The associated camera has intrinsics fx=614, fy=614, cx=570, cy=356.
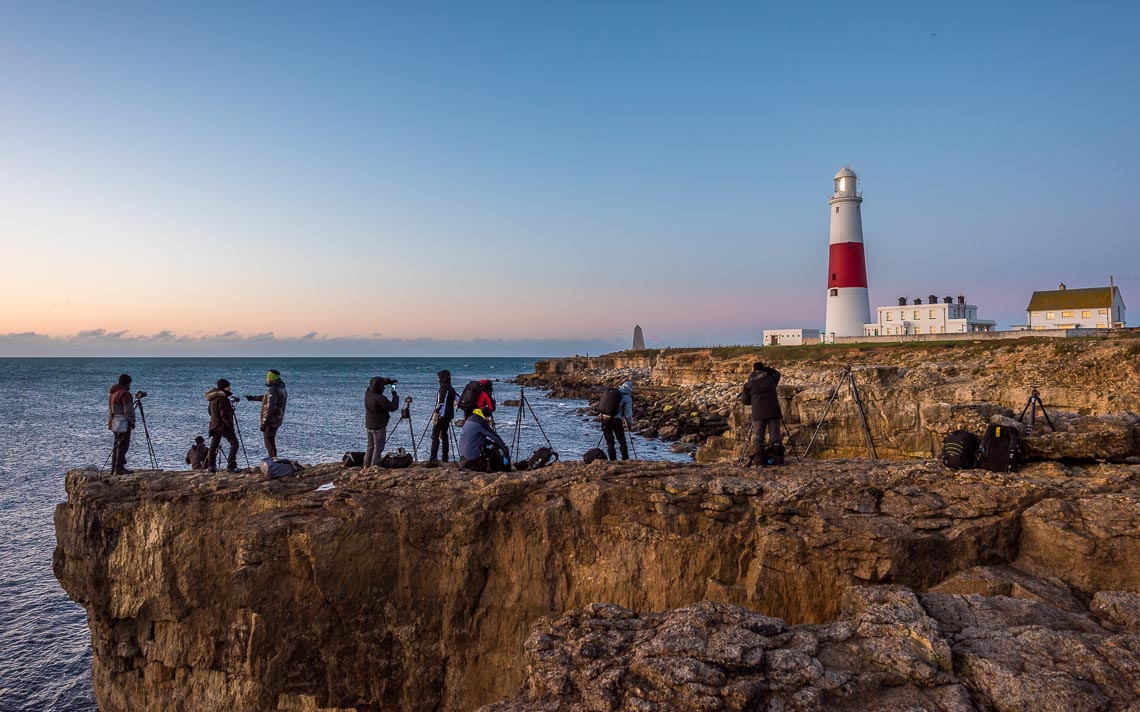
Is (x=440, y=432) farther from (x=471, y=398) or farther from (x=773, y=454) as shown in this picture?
(x=773, y=454)

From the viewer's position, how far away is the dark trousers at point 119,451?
1238cm

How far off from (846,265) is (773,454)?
2072 inches

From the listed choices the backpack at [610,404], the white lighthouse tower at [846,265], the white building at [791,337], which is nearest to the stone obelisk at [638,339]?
the white building at [791,337]

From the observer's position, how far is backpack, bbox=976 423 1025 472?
9.84m

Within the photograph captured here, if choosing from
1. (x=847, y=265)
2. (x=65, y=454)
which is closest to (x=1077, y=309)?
(x=847, y=265)

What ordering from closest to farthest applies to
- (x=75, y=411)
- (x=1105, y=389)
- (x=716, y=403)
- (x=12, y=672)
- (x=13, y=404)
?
(x=12, y=672) < (x=1105, y=389) < (x=716, y=403) < (x=75, y=411) < (x=13, y=404)

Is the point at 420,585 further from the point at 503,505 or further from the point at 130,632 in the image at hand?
the point at 130,632

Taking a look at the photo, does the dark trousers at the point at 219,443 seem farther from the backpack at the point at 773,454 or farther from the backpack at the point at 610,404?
the backpack at the point at 773,454

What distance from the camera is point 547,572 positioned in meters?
10.0

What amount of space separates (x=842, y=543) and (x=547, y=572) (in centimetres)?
457

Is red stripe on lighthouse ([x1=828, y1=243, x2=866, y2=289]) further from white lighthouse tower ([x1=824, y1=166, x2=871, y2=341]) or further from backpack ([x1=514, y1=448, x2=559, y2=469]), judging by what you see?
backpack ([x1=514, y1=448, x2=559, y2=469])

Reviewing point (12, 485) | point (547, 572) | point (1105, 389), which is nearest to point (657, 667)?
point (547, 572)

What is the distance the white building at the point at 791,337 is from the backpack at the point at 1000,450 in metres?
63.2

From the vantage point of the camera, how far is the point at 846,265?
58.1 metres
